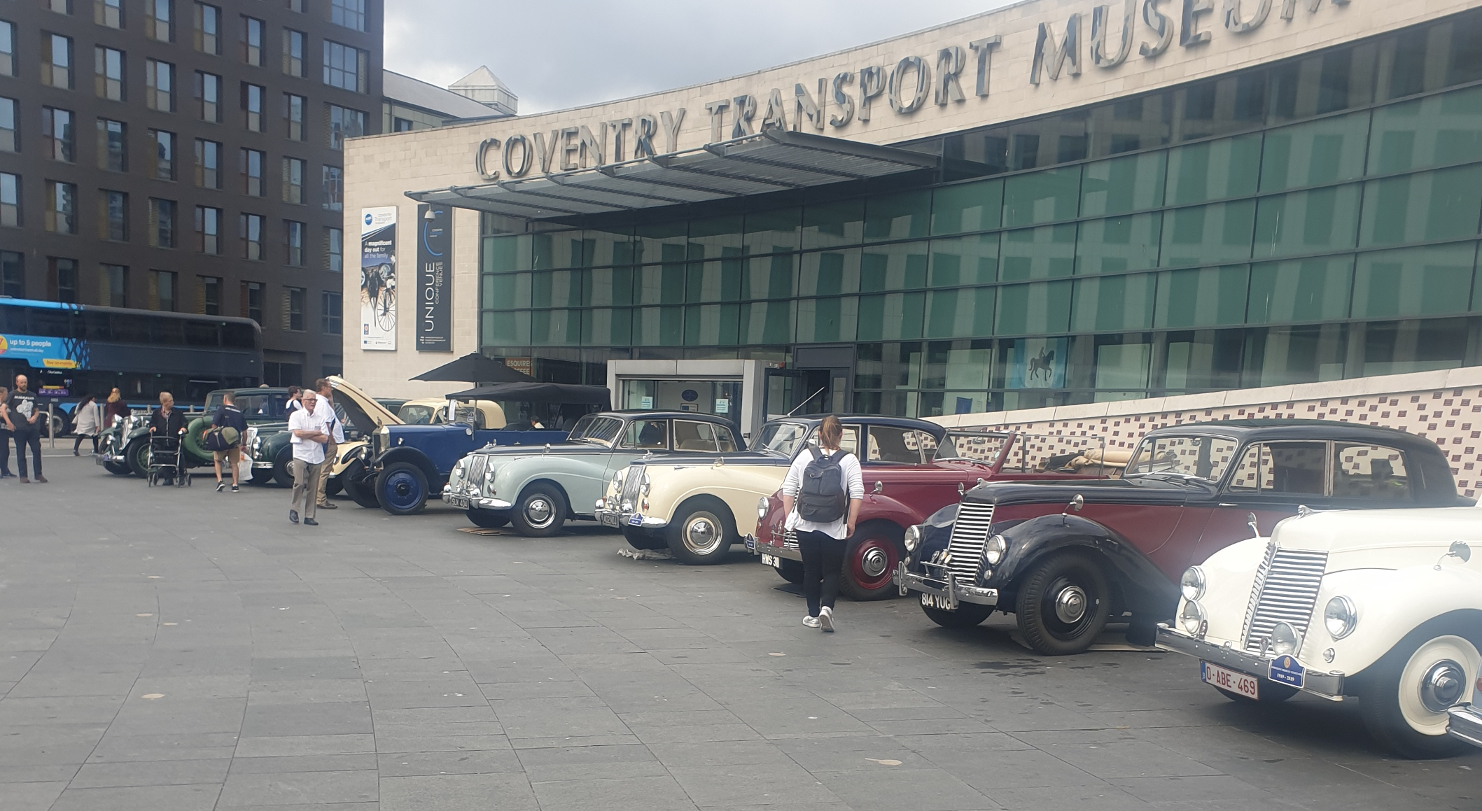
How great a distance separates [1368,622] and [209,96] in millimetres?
56231

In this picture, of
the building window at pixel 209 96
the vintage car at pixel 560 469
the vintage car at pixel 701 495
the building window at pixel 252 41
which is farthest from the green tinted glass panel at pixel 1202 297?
the building window at pixel 252 41

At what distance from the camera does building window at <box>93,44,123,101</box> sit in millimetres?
47219

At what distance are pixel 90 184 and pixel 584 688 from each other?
1996 inches

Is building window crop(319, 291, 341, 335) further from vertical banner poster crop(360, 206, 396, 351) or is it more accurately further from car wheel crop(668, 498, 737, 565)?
car wheel crop(668, 498, 737, 565)

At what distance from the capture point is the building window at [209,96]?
51.0 meters

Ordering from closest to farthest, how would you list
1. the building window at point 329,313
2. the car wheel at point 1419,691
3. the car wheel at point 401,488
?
the car wheel at point 1419,691 → the car wheel at point 401,488 → the building window at point 329,313

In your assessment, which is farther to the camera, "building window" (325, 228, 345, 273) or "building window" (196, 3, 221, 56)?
"building window" (325, 228, 345, 273)

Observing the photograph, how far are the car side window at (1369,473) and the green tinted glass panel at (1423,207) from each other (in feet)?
32.6

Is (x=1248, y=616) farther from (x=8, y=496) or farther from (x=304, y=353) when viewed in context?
(x=304, y=353)

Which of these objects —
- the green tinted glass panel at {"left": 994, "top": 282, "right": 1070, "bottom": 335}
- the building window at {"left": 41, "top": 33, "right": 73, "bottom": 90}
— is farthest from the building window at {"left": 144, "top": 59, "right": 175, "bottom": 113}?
the green tinted glass panel at {"left": 994, "top": 282, "right": 1070, "bottom": 335}

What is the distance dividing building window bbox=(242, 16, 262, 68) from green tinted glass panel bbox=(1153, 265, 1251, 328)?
47647 mm

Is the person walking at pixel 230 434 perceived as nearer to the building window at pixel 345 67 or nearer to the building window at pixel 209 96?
the building window at pixel 209 96

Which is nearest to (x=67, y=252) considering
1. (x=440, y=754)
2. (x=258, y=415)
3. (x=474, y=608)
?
(x=258, y=415)

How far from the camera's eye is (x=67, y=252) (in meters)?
46.9
